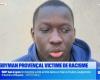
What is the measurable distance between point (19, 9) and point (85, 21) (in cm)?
83

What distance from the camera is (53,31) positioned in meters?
0.80

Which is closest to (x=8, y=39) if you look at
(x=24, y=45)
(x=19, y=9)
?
(x=24, y=45)

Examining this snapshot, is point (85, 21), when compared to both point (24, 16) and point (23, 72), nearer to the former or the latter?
point (24, 16)

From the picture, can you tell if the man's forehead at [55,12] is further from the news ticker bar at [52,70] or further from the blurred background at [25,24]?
the blurred background at [25,24]

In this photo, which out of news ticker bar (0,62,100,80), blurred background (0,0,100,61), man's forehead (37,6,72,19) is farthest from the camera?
blurred background (0,0,100,61)

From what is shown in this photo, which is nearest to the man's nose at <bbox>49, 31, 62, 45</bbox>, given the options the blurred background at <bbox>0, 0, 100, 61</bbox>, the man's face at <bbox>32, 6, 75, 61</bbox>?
the man's face at <bbox>32, 6, 75, 61</bbox>

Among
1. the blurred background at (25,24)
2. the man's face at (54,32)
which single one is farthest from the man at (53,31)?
the blurred background at (25,24)

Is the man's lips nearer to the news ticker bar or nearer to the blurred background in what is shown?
the news ticker bar

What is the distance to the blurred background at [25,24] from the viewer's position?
12.5 feet

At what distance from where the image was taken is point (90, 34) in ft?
13.0

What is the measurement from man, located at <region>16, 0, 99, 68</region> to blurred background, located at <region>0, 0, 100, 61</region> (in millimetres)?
2753

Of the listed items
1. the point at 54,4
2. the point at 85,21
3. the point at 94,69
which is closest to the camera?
the point at 94,69

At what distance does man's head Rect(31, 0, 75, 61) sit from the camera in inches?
31.4

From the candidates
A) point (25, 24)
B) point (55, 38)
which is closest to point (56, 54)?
point (55, 38)
